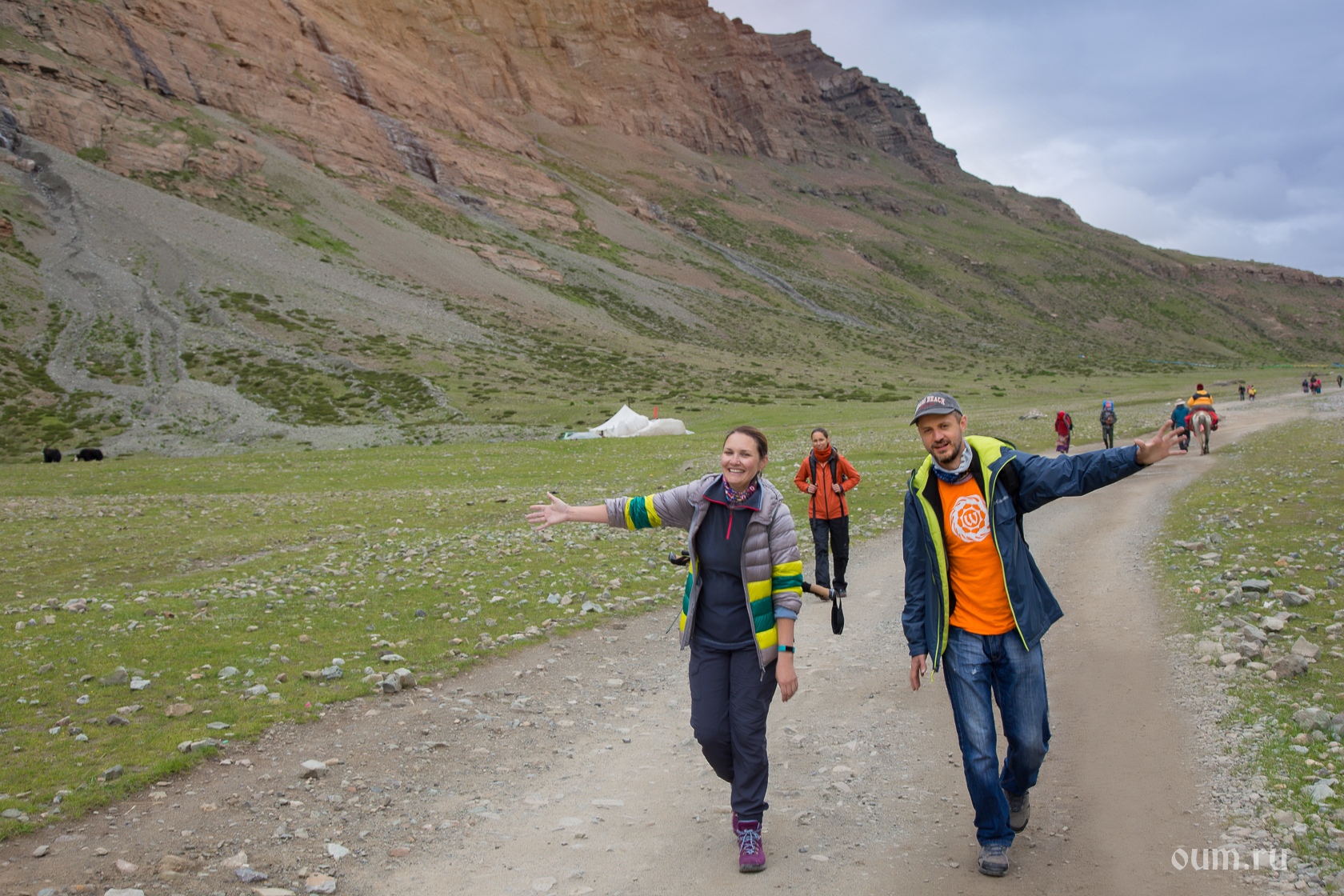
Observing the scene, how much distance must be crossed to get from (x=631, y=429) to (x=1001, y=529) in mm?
42985

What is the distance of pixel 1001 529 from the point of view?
5758 millimetres

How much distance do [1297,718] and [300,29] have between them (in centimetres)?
16768

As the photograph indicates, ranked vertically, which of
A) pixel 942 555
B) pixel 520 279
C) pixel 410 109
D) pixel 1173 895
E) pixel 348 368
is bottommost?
pixel 1173 895

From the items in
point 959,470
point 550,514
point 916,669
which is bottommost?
point 916,669

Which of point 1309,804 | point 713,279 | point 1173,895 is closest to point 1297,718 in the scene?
point 1309,804

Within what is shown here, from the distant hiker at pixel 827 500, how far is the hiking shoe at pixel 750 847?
787 cm

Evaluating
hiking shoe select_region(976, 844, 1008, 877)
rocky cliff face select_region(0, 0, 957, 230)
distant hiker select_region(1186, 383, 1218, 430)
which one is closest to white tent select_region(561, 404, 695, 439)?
→ distant hiker select_region(1186, 383, 1218, 430)

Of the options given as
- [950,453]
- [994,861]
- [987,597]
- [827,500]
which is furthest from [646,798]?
[827,500]

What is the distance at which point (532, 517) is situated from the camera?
22.1ft

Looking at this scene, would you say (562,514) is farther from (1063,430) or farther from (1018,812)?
(1063,430)

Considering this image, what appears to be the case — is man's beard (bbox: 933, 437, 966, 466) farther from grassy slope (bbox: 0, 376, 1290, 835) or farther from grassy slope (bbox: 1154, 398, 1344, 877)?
grassy slope (bbox: 0, 376, 1290, 835)

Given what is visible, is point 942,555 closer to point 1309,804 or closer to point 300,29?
point 1309,804

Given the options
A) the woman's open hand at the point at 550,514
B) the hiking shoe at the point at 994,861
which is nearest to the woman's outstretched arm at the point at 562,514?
the woman's open hand at the point at 550,514

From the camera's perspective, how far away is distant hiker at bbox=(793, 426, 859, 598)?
45.1 ft
